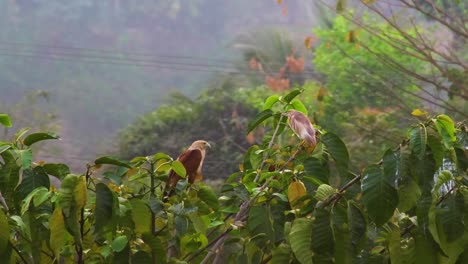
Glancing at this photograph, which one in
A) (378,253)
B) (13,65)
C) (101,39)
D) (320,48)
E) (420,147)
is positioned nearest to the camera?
(420,147)

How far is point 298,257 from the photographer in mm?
1038

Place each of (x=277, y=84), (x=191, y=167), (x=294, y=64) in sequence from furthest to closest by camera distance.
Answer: (x=294, y=64), (x=277, y=84), (x=191, y=167)

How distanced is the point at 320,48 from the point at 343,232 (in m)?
8.10

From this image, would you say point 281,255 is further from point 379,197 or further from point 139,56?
point 139,56

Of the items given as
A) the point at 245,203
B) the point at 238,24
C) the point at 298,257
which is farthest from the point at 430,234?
the point at 238,24

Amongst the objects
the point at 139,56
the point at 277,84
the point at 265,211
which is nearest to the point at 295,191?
the point at 265,211

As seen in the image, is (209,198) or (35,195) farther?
(209,198)

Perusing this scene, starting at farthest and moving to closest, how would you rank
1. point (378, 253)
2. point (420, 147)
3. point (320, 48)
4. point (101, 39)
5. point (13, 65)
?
1. point (101, 39)
2. point (13, 65)
3. point (320, 48)
4. point (378, 253)
5. point (420, 147)

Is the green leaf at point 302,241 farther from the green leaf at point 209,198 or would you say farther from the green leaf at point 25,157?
the green leaf at point 25,157

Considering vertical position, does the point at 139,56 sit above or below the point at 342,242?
below

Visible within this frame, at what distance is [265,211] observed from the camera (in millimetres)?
1138

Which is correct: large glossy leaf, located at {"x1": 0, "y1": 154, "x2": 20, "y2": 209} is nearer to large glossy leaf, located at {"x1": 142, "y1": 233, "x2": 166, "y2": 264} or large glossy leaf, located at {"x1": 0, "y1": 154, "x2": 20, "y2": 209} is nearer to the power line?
large glossy leaf, located at {"x1": 142, "y1": 233, "x2": 166, "y2": 264}

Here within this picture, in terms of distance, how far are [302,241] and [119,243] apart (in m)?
0.22

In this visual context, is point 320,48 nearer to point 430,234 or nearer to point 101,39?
point 101,39
